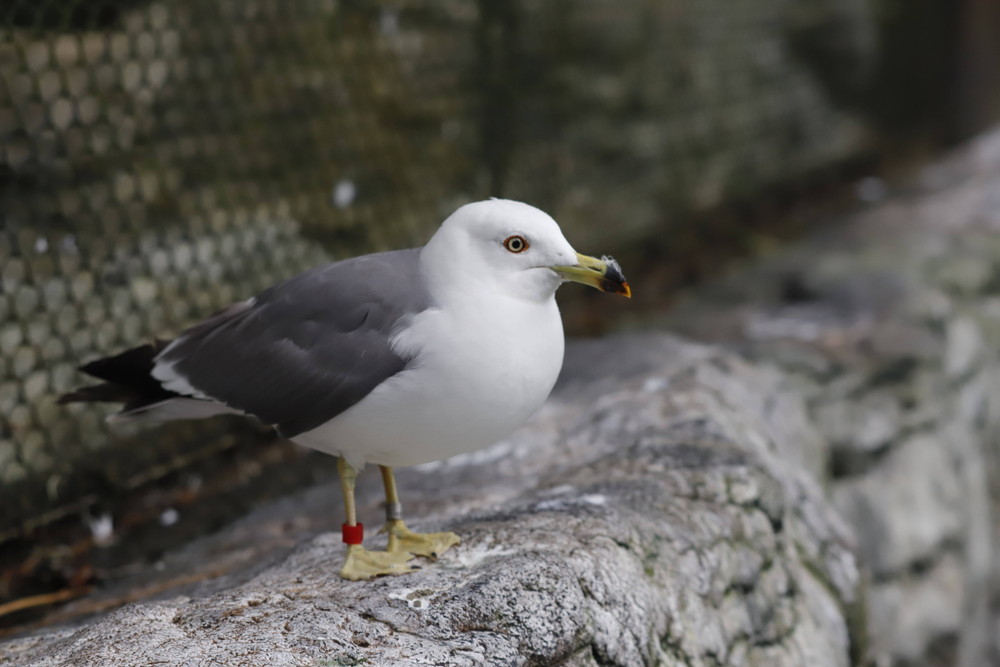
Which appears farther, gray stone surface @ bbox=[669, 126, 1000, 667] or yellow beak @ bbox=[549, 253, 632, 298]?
gray stone surface @ bbox=[669, 126, 1000, 667]

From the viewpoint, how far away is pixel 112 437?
9.01 feet

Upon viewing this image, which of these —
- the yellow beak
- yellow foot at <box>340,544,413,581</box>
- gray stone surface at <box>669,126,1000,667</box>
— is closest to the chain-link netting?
gray stone surface at <box>669,126,1000,667</box>

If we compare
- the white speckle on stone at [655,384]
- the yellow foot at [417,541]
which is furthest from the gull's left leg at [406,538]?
the white speckle on stone at [655,384]

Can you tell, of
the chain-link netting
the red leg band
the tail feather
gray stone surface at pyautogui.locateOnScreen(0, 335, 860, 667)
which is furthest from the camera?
the chain-link netting

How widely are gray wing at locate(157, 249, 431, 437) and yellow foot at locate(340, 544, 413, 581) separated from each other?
0.24 meters

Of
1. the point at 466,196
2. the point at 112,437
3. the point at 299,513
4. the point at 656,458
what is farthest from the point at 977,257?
the point at 112,437

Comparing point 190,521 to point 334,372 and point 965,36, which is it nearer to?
point 334,372

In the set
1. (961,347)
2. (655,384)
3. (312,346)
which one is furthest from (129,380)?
(961,347)

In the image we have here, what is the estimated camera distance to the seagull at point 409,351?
1677 mm

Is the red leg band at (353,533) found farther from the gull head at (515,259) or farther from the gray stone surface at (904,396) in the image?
the gray stone surface at (904,396)

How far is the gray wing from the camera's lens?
68.4 inches

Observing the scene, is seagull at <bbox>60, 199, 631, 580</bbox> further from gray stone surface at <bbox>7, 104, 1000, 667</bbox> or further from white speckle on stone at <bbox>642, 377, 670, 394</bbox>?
white speckle on stone at <bbox>642, 377, 670, 394</bbox>

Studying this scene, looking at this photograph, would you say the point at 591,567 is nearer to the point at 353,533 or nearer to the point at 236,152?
the point at 353,533

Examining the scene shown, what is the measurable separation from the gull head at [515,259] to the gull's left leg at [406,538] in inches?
17.2
